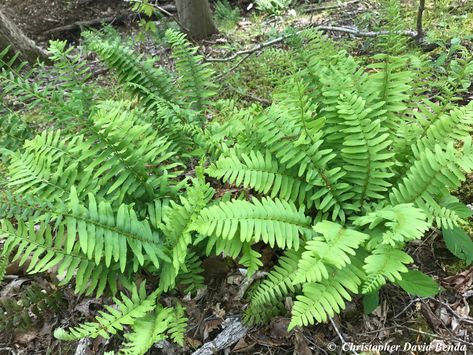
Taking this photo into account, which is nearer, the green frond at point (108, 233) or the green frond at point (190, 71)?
the green frond at point (108, 233)

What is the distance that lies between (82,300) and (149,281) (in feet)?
1.85

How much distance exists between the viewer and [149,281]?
2914mm

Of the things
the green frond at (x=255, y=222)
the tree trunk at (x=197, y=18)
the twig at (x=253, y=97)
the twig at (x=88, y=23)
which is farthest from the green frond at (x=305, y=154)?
the twig at (x=88, y=23)

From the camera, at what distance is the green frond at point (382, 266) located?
1926mm

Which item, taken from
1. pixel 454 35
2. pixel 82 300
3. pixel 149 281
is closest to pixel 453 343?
pixel 149 281

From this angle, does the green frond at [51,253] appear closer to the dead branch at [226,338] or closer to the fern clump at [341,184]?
the dead branch at [226,338]

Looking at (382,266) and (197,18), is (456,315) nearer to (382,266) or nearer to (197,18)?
(382,266)

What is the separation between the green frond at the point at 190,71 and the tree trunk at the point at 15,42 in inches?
131

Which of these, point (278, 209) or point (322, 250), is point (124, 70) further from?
point (322, 250)

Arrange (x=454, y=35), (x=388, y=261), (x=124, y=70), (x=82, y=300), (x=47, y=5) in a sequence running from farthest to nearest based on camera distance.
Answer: (x=47, y=5)
(x=454, y=35)
(x=124, y=70)
(x=82, y=300)
(x=388, y=261)

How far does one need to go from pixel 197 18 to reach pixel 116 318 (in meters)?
5.57

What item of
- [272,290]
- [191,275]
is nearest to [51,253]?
[191,275]

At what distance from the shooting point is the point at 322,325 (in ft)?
8.19

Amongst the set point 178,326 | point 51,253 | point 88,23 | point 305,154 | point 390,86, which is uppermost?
point 88,23
